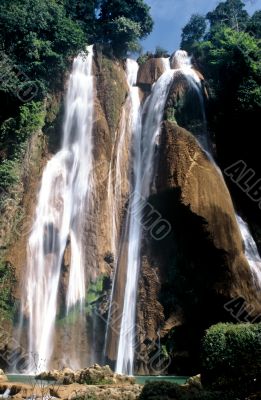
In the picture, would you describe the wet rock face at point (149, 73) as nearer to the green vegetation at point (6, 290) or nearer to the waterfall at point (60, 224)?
the waterfall at point (60, 224)

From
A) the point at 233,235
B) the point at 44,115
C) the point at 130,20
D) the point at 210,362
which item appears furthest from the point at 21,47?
the point at 210,362

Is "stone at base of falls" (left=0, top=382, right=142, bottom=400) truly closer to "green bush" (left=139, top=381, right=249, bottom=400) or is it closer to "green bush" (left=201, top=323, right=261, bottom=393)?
"green bush" (left=139, top=381, right=249, bottom=400)

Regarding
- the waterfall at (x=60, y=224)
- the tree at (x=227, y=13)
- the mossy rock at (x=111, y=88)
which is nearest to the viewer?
the waterfall at (x=60, y=224)

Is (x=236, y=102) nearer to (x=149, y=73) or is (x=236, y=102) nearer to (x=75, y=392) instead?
(x=149, y=73)

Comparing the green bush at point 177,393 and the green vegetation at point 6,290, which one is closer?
the green bush at point 177,393

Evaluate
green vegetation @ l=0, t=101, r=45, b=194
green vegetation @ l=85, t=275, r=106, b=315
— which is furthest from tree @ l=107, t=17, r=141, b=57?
green vegetation @ l=85, t=275, r=106, b=315

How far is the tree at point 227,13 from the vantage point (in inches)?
1540

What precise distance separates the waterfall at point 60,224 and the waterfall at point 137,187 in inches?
90.0

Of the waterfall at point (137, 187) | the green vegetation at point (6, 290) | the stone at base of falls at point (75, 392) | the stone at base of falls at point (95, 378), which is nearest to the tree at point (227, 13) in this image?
the waterfall at point (137, 187)

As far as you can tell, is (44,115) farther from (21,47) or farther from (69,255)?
(69,255)

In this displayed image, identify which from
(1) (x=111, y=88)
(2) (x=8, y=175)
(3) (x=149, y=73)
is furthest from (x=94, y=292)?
(3) (x=149, y=73)

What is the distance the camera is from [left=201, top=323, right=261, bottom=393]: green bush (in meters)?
8.77

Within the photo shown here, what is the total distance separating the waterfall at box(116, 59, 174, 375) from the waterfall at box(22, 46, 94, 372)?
229 cm

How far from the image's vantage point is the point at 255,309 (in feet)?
51.3
